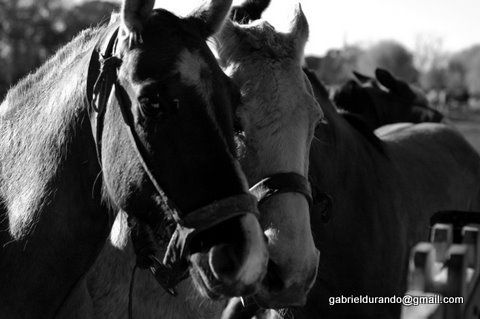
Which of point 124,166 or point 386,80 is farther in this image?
point 386,80

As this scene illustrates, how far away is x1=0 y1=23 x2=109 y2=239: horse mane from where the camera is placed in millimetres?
3059

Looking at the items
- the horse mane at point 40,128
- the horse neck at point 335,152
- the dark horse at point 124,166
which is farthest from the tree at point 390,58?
the dark horse at point 124,166

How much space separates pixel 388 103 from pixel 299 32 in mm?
4294

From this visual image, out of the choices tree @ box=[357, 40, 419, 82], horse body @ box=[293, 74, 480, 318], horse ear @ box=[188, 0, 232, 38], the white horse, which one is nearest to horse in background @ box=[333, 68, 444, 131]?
horse body @ box=[293, 74, 480, 318]

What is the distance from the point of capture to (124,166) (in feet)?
9.26

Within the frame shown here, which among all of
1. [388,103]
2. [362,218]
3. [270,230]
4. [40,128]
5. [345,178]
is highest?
[40,128]

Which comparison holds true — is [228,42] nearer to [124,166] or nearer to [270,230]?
[270,230]

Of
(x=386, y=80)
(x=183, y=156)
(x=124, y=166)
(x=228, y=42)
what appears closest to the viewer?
(x=183, y=156)

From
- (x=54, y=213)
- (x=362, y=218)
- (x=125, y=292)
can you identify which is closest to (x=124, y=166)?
(x=54, y=213)

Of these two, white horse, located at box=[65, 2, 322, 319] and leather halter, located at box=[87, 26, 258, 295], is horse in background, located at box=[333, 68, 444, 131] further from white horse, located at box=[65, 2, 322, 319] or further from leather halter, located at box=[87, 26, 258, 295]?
leather halter, located at box=[87, 26, 258, 295]

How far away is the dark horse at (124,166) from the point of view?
2.64 metres

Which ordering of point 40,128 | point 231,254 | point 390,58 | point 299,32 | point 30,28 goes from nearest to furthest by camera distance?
point 231,254, point 40,128, point 299,32, point 30,28, point 390,58

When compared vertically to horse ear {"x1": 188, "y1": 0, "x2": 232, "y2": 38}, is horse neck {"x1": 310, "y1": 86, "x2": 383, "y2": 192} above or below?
below

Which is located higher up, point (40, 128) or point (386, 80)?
point (40, 128)
